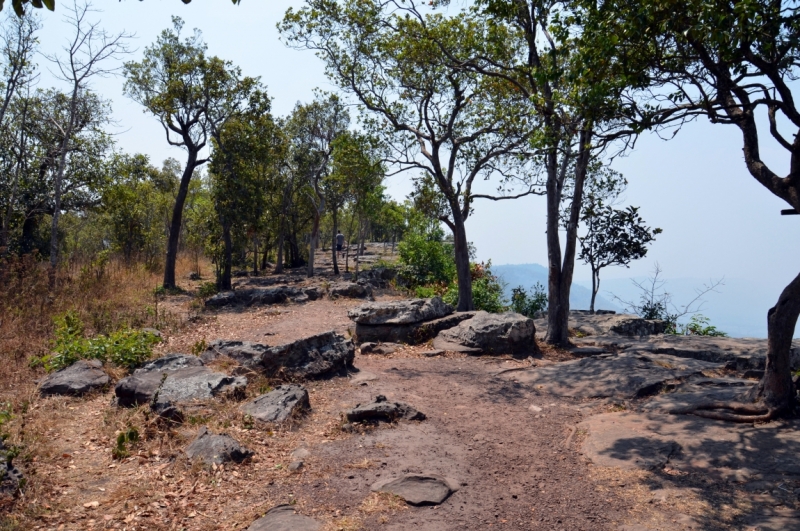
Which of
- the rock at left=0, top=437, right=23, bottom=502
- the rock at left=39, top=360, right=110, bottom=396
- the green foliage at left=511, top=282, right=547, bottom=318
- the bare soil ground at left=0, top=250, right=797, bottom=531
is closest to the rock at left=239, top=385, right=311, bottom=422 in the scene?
the bare soil ground at left=0, top=250, right=797, bottom=531

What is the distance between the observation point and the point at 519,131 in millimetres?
13648

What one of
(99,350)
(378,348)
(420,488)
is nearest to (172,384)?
(99,350)

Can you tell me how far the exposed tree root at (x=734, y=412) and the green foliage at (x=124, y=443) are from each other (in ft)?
19.9

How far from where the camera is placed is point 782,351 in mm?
6086

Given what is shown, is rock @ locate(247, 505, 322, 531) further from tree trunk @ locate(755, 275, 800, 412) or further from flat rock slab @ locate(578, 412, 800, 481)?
tree trunk @ locate(755, 275, 800, 412)

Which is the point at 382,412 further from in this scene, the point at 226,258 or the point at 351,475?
the point at 226,258

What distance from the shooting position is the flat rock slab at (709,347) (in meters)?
9.91

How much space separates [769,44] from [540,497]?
4795 millimetres

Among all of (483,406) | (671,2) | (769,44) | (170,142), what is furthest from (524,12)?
(170,142)

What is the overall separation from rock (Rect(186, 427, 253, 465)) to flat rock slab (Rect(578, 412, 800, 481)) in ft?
11.3

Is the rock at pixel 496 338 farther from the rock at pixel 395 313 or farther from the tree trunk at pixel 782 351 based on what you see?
the tree trunk at pixel 782 351

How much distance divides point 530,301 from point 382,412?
1221cm

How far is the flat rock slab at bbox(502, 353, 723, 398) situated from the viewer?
7965mm

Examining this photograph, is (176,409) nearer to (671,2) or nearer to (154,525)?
(154,525)
